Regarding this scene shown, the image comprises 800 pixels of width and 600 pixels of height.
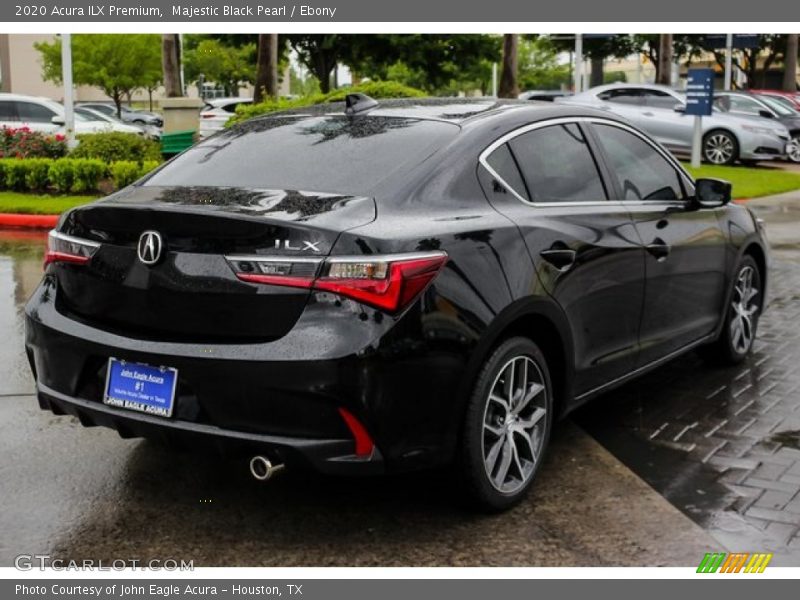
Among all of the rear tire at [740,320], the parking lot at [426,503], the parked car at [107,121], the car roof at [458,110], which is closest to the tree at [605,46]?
the parked car at [107,121]

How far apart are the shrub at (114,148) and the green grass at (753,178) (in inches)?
373

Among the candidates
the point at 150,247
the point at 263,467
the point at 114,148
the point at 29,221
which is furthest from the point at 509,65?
the point at 263,467

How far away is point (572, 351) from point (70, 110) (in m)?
15.5

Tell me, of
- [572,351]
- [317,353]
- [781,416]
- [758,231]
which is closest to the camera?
[317,353]

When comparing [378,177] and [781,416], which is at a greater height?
[378,177]

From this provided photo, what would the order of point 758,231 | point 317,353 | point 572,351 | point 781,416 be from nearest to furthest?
point 317,353 → point 572,351 → point 781,416 → point 758,231

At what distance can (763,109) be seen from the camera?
2530 centimetres

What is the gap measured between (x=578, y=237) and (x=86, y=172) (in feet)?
38.6

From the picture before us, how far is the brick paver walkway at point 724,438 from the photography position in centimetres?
430

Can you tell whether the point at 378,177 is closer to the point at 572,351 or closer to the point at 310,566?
the point at 572,351

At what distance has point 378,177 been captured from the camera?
422 centimetres

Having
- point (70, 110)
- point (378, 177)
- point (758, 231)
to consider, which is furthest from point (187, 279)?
point (70, 110)

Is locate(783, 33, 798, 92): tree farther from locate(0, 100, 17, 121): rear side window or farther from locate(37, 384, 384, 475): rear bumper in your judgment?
locate(37, 384, 384, 475): rear bumper

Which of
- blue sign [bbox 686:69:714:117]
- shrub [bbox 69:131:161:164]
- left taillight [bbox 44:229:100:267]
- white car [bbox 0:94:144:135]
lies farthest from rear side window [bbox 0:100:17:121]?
left taillight [bbox 44:229:100:267]
